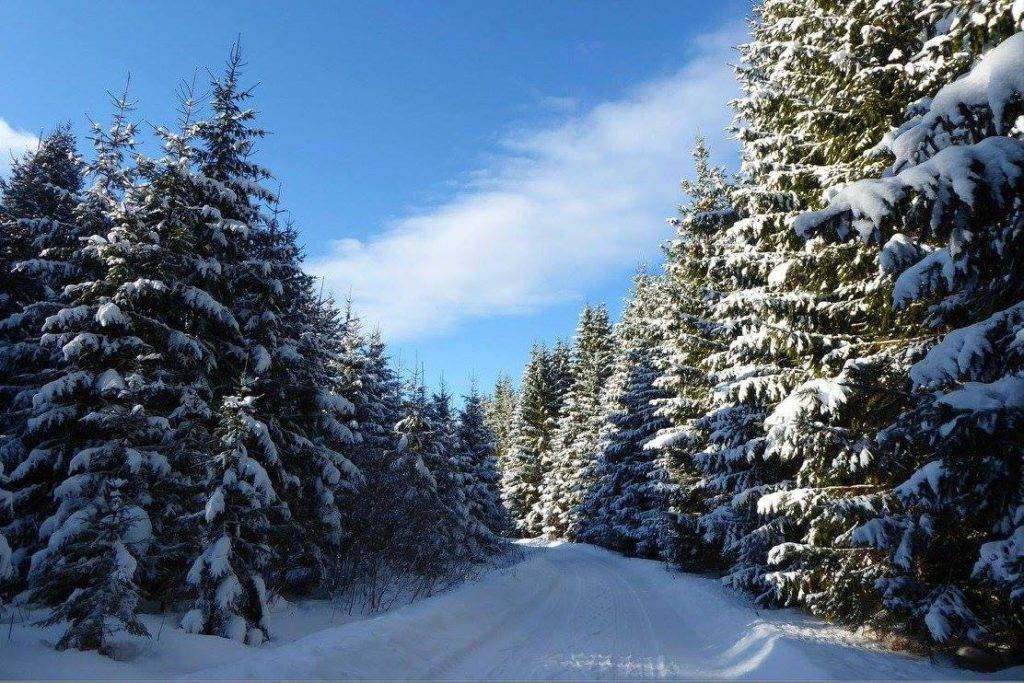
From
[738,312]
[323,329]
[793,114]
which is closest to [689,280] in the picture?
[738,312]

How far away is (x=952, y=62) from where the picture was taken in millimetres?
8500

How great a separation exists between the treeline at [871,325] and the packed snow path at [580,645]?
3.03 feet

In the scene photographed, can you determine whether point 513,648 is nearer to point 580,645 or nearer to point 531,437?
point 580,645

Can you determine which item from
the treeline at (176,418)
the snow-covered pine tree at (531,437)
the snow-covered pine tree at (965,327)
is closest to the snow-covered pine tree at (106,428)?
the treeline at (176,418)

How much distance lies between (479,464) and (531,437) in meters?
20.4

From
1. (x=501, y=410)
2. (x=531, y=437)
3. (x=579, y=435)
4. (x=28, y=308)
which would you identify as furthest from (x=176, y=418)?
(x=501, y=410)

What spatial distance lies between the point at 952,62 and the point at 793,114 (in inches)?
141

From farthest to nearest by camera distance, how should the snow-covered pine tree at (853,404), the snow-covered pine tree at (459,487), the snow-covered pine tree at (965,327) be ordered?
the snow-covered pine tree at (459,487) → the snow-covered pine tree at (853,404) → the snow-covered pine tree at (965,327)

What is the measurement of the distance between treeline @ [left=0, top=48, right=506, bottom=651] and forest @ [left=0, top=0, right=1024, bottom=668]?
0.07 metres

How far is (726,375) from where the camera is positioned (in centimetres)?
1381

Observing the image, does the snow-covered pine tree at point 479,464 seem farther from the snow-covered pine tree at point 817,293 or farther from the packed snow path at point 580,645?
the snow-covered pine tree at point 817,293

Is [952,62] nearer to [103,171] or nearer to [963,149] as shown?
[963,149]

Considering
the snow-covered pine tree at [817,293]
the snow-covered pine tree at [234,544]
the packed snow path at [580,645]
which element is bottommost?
the packed snow path at [580,645]

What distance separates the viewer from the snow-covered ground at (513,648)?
24.2ft
